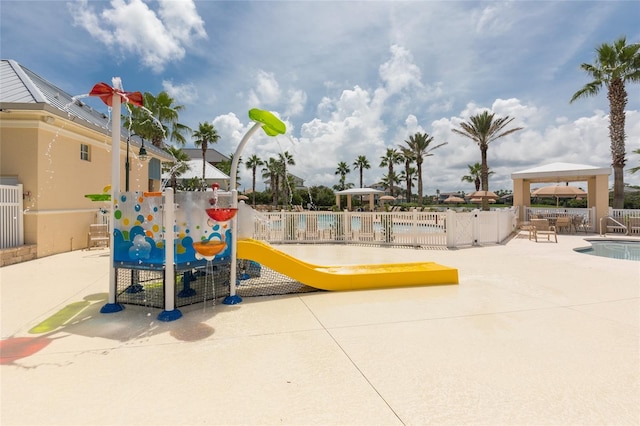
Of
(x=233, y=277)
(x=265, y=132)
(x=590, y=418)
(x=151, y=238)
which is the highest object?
(x=265, y=132)

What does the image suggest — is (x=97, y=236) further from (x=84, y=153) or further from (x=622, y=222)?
(x=622, y=222)

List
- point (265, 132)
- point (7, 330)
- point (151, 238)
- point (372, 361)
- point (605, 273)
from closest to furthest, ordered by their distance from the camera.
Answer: point (372, 361) < point (7, 330) < point (151, 238) < point (265, 132) < point (605, 273)

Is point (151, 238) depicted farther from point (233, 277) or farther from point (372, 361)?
point (372, 361)

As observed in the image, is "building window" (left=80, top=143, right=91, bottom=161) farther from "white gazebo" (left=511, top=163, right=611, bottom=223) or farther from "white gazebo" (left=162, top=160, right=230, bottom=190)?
"white gazebo" (left=162, top=160, right=230, bottom=190)

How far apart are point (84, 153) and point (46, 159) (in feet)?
6.94

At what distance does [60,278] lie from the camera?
6668 mm

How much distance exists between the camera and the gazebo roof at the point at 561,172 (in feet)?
53.4

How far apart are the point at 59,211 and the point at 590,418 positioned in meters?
12.9

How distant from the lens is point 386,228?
1239 cm

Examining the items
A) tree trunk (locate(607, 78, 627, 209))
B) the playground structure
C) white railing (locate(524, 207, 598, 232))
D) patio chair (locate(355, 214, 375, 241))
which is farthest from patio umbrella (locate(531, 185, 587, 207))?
the playground structure

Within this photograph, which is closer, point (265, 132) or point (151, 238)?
point (151, 238)

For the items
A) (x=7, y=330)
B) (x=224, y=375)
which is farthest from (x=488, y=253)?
(x=7, y=330)

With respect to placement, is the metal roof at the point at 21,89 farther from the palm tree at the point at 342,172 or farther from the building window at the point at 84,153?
the palm tree at the point at 342,172

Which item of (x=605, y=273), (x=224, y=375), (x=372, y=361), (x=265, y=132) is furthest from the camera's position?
(x=605, y=273)
